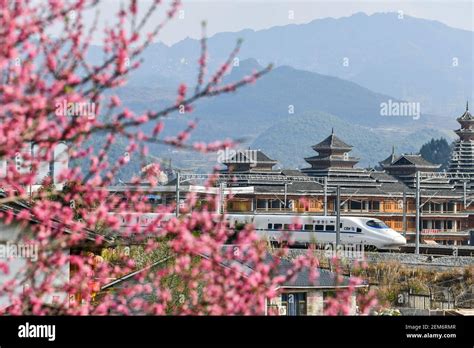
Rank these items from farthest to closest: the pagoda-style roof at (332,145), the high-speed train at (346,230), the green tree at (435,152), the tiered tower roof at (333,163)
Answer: the green tree at (435,152) < the pagoda-style roof at (332,145) < the tiered tower roof at (333,163) < the high-speed train at (346,230)

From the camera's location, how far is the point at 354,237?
133 feet

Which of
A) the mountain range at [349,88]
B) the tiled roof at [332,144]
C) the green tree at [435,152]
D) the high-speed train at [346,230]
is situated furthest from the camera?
the green tree at [435,152]

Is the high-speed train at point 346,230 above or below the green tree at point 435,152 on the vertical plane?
below

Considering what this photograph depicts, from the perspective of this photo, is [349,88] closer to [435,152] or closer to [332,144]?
[435,152]

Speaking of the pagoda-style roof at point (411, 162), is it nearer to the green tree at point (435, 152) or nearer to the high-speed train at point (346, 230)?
the high-speed train at point (346, 230)

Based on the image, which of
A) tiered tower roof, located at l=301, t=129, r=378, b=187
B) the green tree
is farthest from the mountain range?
tiered tower roof, located at l=301, t=129, r=378, b=187

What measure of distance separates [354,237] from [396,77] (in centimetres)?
6171

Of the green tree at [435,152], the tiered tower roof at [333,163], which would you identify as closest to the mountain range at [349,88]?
the green tree at [435,152]

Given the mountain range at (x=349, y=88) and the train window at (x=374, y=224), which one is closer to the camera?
the train window at (x=374, y=224)

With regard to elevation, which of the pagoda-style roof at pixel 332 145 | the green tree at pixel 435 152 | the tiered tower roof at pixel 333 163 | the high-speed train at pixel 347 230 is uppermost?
the green tree at pixel 435 152

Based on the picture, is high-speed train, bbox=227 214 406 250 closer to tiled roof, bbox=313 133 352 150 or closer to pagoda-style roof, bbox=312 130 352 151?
pagoda-style roof, bbox=312 130 352 151

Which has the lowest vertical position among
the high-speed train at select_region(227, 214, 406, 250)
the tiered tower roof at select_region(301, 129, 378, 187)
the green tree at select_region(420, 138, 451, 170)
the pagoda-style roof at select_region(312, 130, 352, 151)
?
the high-speed train at select_region(227, 214, 406, 250)

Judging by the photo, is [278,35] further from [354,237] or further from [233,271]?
[233,271]
